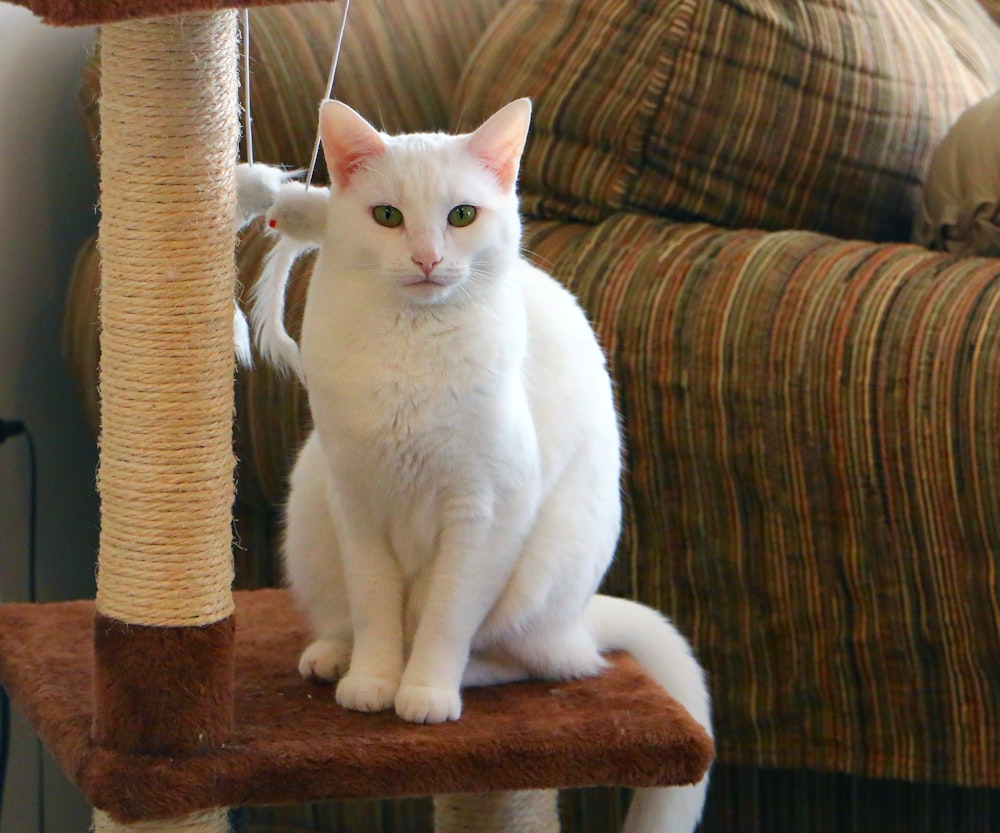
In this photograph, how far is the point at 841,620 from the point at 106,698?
0.82 m

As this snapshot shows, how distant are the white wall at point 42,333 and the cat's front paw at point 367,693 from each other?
2.83 feet

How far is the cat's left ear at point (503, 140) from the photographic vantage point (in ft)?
3.01

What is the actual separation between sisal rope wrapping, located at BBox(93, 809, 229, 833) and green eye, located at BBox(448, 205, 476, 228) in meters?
0.48

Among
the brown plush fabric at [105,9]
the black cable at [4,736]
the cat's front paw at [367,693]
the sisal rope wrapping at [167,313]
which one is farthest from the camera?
the black cable at [4,736]

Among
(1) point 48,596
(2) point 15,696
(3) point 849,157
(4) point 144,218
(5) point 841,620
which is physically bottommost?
(1) point 48,596

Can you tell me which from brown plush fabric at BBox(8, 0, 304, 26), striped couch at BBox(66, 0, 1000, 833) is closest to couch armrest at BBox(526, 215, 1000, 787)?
striped couch at BBox(66, 0, 1000, 833)

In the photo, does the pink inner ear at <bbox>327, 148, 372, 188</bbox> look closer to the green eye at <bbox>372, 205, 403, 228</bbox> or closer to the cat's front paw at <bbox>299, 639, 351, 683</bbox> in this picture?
the green eye at <bbox>372, 205, 403, 228</bbox>

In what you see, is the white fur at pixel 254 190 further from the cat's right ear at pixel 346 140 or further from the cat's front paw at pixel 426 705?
the cat's front paw at pixel 426 705

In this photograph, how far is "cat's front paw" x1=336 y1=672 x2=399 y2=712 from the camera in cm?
95

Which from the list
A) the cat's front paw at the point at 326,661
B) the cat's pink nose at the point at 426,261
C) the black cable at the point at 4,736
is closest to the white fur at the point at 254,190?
the cat's pink nose at the point at 426,261

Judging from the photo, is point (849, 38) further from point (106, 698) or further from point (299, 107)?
point (106, 698)

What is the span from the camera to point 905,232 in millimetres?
1619

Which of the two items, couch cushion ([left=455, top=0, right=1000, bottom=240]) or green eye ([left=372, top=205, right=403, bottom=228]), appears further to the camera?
couch cushion ([left=455, top=0, right=1000, bottom=240])

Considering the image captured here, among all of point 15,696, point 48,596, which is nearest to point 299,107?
point 48,596
